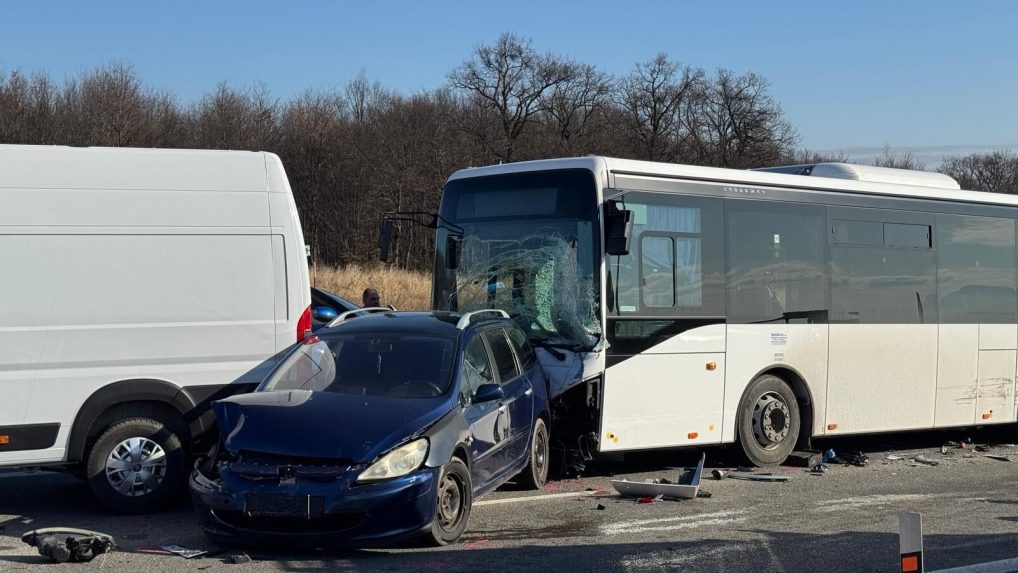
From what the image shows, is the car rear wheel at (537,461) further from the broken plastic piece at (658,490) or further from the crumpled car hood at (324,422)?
the crumpled car hood at (324,422)

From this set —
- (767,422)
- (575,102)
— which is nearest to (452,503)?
(767,422)

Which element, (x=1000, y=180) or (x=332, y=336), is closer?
(x=332, y=336)

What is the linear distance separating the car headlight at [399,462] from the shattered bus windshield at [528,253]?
3266 millimetres

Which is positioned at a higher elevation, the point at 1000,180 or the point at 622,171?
the point at 1000,180

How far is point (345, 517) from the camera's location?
716cm

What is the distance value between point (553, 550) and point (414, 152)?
40.6m

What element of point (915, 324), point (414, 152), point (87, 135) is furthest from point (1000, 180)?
point (915, 324)

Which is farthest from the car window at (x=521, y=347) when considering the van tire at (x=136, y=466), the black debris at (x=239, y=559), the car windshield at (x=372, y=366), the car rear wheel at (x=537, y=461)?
the black debris at (x=239, y=559)

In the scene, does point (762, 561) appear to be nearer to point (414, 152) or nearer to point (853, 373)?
point (853, 373)

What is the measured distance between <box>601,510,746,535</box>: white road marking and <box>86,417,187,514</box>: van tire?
3.54m

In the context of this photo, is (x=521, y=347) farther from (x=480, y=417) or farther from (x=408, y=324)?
(x=480, y=417)

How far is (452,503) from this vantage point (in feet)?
25.5

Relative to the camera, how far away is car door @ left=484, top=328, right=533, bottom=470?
902 cm

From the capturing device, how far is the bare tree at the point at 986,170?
7662cm
